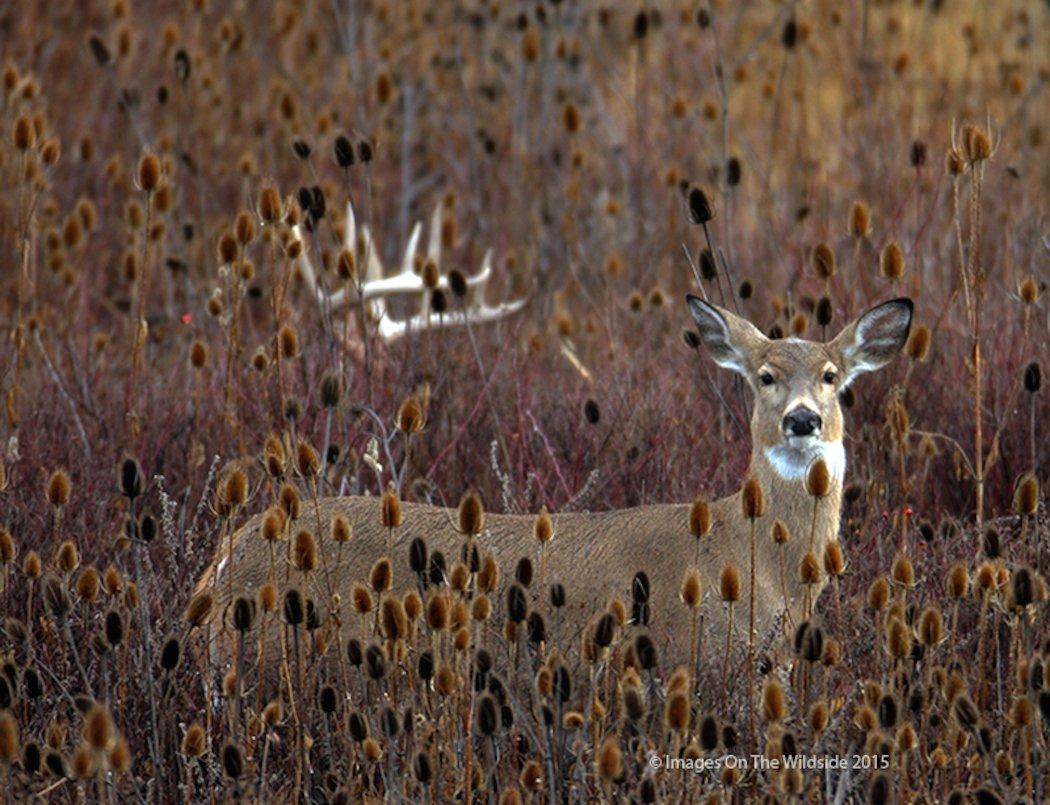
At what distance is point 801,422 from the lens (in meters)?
4.94

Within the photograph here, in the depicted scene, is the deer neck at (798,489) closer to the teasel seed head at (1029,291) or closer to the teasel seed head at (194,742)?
the teasel seed head at (1029,291)

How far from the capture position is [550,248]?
10.5 metres

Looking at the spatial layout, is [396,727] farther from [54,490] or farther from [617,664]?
[54,490]

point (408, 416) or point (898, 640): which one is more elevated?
point (408, 416)

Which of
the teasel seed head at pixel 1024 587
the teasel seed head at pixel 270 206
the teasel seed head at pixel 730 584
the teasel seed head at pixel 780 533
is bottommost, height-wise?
the teasel seed head at pixel 1024 587

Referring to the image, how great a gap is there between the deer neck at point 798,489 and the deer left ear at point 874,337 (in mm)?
377

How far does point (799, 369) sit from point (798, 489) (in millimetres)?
340

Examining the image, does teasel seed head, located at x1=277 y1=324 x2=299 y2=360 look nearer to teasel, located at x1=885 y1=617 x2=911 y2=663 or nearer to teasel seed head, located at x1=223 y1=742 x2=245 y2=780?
teasel seed head, located at x1=223 y1=742 x2=245 y2=780

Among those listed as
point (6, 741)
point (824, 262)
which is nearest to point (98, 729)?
point (6, 741)

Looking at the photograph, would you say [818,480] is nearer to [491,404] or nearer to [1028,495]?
[1028,495]

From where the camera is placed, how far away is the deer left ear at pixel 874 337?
5.34 metres

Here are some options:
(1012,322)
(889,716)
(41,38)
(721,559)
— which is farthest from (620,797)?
(41,38)

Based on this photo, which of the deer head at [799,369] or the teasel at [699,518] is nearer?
the teasel at [699,518]

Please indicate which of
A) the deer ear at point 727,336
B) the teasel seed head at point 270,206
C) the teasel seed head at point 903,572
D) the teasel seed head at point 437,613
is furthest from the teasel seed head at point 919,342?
the teasel seed head at point 437,613
